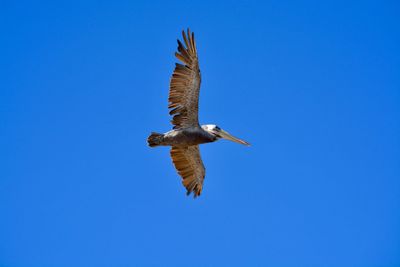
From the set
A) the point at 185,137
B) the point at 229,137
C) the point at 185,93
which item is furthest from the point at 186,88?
the point at 229,137

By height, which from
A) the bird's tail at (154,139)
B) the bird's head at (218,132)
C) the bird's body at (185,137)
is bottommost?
the bird's tail at (154,139)

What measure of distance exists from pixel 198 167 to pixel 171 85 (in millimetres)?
2614

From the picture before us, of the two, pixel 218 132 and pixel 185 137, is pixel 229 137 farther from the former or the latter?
pixel 185 137

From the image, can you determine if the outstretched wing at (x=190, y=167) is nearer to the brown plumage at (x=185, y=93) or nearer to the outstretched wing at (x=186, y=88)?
the brown plumage at (x=185, y=93)

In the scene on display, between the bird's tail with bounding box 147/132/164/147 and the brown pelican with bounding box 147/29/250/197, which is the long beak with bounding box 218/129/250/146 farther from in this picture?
the bird's tail with bounding box 147/132/164/147

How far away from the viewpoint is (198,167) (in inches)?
673

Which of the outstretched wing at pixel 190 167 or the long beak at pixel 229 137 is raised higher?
the long beak at pixel 229 137

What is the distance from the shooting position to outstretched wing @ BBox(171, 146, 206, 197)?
55.1ft

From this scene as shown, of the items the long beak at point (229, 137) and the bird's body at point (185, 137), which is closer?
the bird's body at point (185, 137)

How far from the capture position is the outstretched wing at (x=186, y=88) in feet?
50.8

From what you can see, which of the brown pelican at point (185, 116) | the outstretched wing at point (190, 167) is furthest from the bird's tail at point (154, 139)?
the outstretched wing at point (190, 167)

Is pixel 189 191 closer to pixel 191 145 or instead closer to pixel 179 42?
pixel 191 145

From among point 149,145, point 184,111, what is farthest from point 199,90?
point 149,145

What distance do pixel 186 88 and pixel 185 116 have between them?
2.37 feet
